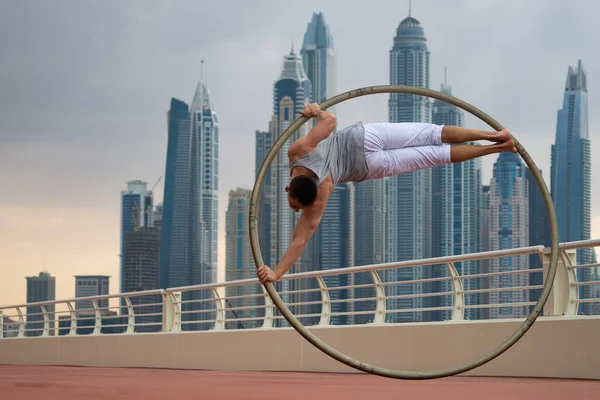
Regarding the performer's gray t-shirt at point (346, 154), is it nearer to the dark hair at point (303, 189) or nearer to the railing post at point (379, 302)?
the dark hair at point (303, 189)

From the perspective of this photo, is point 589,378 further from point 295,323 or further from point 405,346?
point 295,323

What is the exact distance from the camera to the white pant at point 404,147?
942 centimetres

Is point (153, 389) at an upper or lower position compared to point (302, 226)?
lower

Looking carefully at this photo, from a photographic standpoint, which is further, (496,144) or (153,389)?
(153,389)

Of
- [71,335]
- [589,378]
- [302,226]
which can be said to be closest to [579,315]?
[589,378]

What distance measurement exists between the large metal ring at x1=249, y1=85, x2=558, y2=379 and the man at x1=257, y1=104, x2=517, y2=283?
0.23 meters

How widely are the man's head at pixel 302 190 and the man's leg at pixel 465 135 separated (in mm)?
1291

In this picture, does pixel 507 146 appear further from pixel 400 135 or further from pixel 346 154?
pixel 346 154

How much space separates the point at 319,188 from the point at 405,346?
624 cm

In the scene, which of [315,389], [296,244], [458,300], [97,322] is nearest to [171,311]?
[97,322]

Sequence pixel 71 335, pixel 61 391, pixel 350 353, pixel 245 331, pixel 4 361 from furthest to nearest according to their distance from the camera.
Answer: pixel 4 361
pixel 71 335
pixel 245 331
pixel 350 353
pixel 61 391

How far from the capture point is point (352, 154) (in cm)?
934

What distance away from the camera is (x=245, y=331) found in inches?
699

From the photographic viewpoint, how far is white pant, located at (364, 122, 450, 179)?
9422 millimetres
